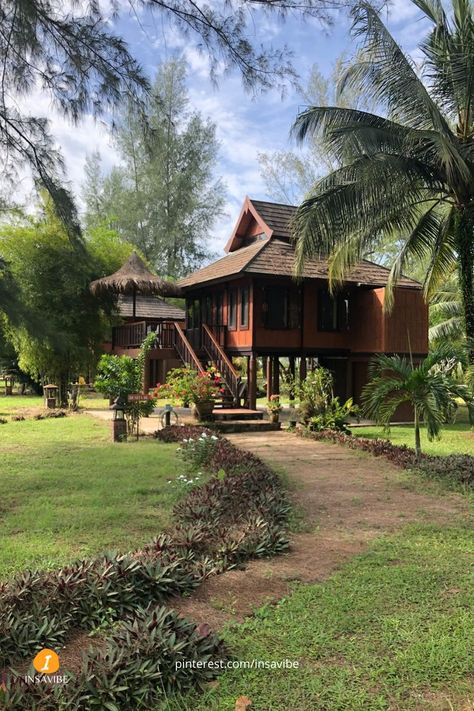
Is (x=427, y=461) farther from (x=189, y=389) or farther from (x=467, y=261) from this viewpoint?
(x=189, y=389)

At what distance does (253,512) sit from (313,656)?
8.14ft

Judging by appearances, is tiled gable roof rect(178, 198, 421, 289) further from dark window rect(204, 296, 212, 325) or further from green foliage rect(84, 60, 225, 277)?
green foliage rect(84, 60, 225, 277)

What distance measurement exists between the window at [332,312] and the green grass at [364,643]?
11.8 m

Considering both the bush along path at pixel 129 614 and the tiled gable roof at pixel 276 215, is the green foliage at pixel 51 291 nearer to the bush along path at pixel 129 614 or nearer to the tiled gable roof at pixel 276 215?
the tiled gable roof at pixel 276 215

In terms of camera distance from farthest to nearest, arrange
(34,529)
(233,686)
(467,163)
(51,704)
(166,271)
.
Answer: (166,271) → (467,163) → (34,529) → (233,686) → (51,704)

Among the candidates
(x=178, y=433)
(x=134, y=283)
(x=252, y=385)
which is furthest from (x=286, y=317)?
(x=178, y=433)

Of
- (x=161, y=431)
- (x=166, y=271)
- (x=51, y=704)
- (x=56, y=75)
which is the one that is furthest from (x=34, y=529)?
(x=166, y=271)

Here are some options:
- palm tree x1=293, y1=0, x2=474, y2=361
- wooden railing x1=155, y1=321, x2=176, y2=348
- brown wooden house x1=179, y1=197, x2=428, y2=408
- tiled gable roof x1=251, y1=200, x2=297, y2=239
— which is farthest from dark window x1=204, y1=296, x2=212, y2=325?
palm tree x1=293, y1=0, x2=474, y2=361

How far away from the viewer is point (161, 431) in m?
11.2

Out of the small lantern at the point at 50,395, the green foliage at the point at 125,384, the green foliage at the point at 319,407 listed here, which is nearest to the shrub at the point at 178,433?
the green foliage at the point at 125,384

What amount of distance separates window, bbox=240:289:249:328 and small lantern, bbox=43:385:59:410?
6.10 meters

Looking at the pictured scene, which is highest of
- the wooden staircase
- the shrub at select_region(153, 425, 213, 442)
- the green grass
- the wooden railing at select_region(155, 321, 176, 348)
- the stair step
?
the wooden railing at select_region(155, 321, 176, 348)

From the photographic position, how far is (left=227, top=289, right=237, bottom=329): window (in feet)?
52.0

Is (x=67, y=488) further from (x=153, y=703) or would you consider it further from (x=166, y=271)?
(x=166, y=271)
